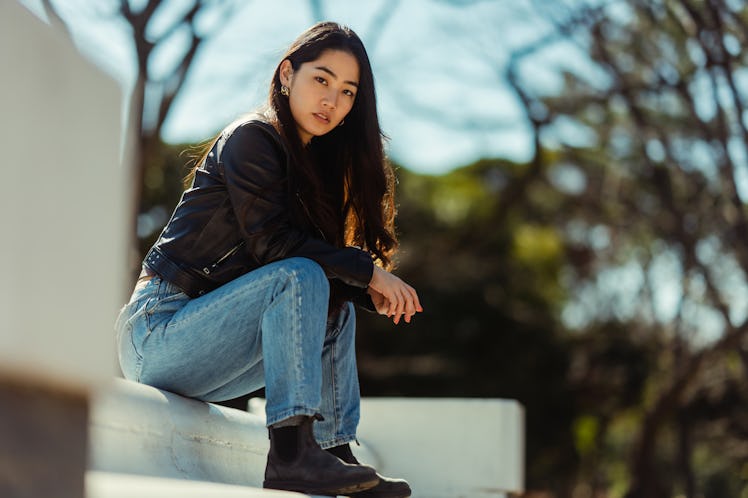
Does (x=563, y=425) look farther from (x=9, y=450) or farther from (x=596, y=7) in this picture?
(x=9, y=450)

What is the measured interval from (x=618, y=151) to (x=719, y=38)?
12.2 ft

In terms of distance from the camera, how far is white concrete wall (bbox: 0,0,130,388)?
3.22 ft

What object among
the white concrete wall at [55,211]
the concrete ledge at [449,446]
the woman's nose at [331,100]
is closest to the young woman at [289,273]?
the woman's nose at [331,100]

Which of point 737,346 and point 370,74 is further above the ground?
point 370,74

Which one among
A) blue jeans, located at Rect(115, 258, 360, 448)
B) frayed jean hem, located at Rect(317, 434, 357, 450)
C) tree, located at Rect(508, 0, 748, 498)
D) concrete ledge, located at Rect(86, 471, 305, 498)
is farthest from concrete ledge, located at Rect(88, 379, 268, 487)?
tree, located at Rect(508, 0, 748, 498)

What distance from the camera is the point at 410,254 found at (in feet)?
47.8

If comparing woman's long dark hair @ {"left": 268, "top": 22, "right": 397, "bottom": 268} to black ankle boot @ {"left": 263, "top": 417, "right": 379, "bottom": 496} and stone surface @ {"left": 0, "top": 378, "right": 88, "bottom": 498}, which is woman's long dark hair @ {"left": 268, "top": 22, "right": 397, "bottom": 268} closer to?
black ankle boot @ {"left": 263, "top": 417, "right": 379, "bottom": 496}

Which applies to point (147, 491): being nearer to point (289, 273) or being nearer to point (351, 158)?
point (289, 273)

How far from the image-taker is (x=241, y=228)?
2633mm

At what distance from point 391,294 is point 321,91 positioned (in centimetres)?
64

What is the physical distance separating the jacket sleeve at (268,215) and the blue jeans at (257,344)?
138 millimetres

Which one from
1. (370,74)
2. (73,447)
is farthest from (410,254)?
(73,447)

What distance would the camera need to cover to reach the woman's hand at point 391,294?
275cm

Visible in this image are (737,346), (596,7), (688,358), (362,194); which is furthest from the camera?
(688,358)
